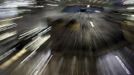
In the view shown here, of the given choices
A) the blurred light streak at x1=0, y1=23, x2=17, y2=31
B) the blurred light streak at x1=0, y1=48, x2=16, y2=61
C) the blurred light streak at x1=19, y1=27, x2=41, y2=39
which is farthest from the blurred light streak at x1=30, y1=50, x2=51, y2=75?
the blurred light streak at x1=0, y1=23, x2=17, y2=31

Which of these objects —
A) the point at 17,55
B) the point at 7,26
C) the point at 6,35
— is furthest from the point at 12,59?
the point at 7,26

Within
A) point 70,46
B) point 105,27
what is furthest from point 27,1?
point 70,46

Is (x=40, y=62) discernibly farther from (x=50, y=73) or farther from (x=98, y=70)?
(x=98, y=70)

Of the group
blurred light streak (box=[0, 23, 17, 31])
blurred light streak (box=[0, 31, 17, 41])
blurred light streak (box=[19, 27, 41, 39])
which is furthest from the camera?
blurred light streak (box=[0, 23, 17, 31])

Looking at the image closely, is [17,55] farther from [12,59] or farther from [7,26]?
[7,26]

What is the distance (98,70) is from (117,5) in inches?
264

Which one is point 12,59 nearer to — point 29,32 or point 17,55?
point 17,55

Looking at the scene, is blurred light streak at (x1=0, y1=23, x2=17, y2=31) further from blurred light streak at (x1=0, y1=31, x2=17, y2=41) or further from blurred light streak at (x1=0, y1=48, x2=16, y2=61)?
blurred light streak at (x1=0, y1=48, x2=16, y2=61)

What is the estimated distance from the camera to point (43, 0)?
13188mm

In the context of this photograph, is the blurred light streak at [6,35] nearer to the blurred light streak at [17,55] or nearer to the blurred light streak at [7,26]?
the blurred light streak at [7,26]

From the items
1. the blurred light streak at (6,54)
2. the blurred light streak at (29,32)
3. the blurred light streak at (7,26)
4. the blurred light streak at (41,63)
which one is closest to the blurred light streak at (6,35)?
the blurred light streak at (29,32)

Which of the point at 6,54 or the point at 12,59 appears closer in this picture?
the point at 12,59

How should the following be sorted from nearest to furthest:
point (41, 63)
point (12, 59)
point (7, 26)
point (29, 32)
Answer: point (41, 63) < point (12, 59) < point (29, 32) < point (7, 26)

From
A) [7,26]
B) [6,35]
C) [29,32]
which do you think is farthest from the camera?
[7,26]
